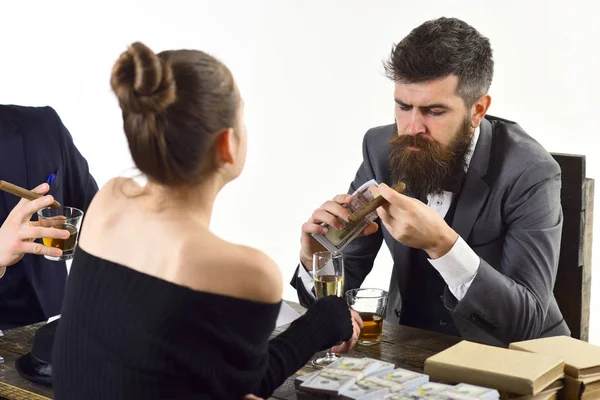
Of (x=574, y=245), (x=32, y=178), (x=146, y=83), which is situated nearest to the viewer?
(x=146, y=83)

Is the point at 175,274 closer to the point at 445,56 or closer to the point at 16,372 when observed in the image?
the point at 16,372

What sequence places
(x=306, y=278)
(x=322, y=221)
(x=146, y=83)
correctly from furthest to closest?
(x=306, y=278) < (x=322, y=221) < (x=146, y=83)

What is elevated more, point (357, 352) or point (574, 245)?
point (574, 245)

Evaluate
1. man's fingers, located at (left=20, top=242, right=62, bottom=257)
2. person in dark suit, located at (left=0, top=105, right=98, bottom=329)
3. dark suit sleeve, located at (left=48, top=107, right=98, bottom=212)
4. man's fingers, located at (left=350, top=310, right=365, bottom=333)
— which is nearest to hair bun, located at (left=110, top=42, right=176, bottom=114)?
man's fingers, located at (left=350, top=310, right=365, bottom=333)

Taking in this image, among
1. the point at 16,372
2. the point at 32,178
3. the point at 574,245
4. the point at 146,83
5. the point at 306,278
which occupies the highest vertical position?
the point at 146,83

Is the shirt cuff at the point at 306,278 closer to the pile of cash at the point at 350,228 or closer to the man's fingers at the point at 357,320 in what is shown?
the pile of cash at the point at 350,228

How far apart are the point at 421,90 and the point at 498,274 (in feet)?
2.05

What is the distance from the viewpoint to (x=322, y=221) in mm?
2549

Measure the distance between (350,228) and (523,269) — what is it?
20.7 inches

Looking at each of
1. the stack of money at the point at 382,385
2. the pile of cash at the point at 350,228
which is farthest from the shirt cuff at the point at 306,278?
the stack of money at the point at 382,385

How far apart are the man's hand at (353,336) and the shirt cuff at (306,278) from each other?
42cm

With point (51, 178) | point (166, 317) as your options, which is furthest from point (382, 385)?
point (51, 178)

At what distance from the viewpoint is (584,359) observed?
1.90 m

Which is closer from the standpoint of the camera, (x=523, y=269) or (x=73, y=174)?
(x=523, y=269)
